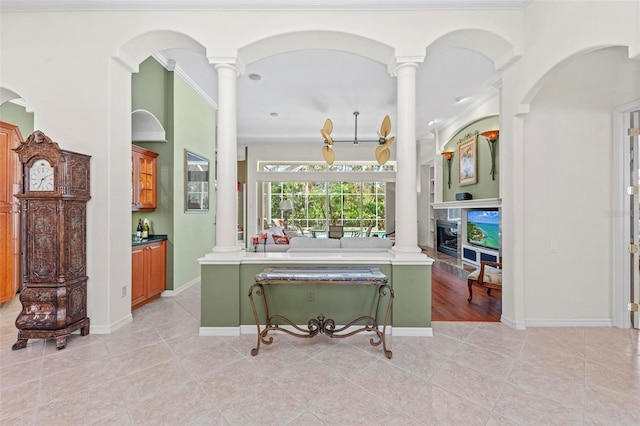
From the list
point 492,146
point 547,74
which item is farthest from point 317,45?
point 492,146

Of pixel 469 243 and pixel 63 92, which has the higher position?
pixel 63 92

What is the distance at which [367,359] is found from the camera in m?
2.54

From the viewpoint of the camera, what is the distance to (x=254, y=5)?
119 inches

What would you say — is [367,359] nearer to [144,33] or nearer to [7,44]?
[144,33]

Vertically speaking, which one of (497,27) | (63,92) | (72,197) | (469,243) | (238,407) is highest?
(497,27)

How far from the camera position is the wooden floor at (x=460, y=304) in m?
3.54

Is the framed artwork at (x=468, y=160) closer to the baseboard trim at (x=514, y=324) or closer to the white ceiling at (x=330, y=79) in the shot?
the white ceiling at (x=330, y=79)

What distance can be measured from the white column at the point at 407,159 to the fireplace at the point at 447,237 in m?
4.93

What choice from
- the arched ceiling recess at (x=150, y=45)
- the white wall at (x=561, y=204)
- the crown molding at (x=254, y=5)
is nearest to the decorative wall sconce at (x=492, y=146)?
A: the white wall at (x=561, y=204)

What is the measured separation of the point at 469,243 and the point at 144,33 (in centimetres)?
668

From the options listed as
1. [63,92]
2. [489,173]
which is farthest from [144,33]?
[489,173]

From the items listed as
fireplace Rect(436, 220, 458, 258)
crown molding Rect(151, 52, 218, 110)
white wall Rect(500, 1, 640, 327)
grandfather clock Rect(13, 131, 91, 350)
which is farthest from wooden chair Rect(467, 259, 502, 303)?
crown molding Rect(151, 52, 218, 110)

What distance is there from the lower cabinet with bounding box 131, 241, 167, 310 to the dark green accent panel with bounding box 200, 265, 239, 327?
130 cm

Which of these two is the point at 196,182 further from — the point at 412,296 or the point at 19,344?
the point at 412,296
